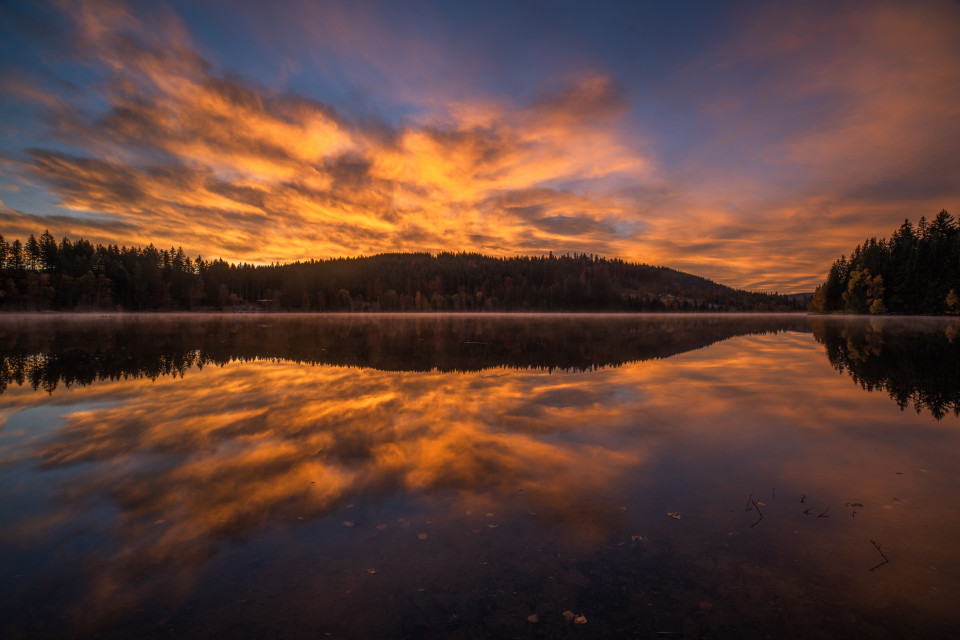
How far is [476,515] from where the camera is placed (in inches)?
215

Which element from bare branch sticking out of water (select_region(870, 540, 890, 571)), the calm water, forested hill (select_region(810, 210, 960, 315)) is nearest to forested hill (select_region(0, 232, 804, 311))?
forested hill (select_region(810, 210, 960, 315))

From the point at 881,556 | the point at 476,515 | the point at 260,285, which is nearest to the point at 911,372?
the point at 881,556

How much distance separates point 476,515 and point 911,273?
106 m

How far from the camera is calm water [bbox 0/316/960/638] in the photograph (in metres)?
3.69

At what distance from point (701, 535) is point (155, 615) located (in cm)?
561

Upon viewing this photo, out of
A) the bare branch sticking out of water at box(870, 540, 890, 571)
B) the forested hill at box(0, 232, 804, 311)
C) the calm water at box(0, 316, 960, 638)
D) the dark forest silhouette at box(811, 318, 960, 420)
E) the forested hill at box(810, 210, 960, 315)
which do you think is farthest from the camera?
the forested hill at box(0, 232, 804, 311)

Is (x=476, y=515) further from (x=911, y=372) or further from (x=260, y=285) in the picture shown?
(x=260, y=285)

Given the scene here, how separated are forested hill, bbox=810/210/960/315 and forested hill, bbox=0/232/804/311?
8340cm

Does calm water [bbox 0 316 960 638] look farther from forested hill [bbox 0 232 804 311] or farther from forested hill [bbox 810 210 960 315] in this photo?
forested hill [bbox 0 232 804 311]

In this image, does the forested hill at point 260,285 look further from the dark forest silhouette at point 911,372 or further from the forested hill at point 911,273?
the dark forest silhouette at point 911,372

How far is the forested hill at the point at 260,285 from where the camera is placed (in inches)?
3851

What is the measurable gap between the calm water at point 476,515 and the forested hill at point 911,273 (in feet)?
297

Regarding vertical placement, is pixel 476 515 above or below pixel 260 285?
below

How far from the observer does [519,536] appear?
4949mm
